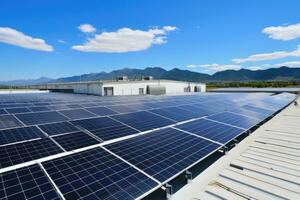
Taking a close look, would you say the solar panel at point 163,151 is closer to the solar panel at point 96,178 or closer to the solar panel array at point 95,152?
the solar panel array at point 95,152

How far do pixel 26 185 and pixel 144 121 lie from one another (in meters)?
8.67

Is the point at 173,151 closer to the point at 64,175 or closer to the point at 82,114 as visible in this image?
the point at 64,175

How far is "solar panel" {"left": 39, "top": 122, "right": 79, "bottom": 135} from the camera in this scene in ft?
33.7

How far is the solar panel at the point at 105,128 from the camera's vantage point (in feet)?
34.3

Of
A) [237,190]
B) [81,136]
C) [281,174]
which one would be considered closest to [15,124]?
[81,136]

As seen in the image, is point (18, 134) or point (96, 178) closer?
point (96, 178)

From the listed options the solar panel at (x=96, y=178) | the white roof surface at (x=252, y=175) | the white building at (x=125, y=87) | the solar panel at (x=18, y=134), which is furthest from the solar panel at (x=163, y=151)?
the white building at (x=125, y=87)

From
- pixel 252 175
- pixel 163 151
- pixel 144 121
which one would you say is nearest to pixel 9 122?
pixel 144 121

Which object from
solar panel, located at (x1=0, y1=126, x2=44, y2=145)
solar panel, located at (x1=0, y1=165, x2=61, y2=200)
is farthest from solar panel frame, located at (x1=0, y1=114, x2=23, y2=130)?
solar panel, located at (x1=0, y1=165, x2=61, y2=200)

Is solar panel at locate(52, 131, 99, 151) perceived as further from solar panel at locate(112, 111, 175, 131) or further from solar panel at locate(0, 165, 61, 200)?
solar panel at locate(112, 111, 175, 131)

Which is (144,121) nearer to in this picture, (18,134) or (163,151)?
(163,151)

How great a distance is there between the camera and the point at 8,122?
1148cm

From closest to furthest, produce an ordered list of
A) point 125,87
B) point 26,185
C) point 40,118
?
point 26,185
point 40,118
point 125,87

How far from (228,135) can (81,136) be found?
28.0 ft
